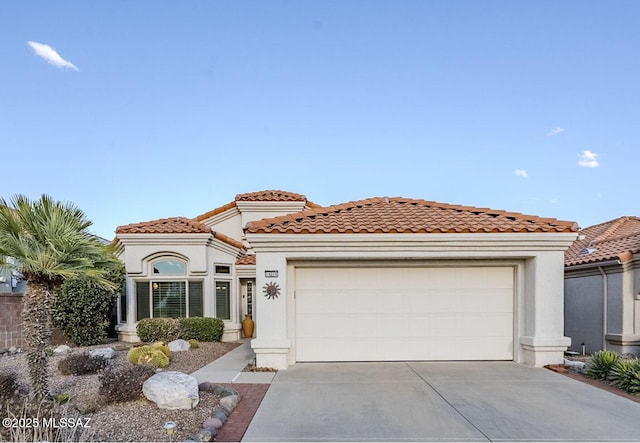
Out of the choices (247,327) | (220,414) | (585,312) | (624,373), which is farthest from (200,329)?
(585,312)

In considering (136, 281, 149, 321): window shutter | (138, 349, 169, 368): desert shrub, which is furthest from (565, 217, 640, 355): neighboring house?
(136, 281, 149, 321): window shutter

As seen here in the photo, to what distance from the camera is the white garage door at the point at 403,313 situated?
33.0 feet

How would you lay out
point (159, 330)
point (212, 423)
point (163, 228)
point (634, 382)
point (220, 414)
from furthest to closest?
point (163, 228) < point (159, 330) < point (634, 382) < point (220, 414) < point (212, 423)

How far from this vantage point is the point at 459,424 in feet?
18.9

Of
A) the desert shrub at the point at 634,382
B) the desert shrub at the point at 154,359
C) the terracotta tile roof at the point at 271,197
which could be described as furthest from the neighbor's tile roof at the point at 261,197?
the desert shrub at the point at 634,382

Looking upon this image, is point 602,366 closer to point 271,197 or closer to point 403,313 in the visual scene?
point 403,313

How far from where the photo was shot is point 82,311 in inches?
527

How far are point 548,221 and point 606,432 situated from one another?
5550 millimetres

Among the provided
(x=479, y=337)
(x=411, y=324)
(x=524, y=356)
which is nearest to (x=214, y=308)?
(x=411, y=324)

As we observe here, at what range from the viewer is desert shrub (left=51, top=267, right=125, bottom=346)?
520 inches

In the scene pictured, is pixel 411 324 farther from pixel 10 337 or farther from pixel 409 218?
pixel 10 337

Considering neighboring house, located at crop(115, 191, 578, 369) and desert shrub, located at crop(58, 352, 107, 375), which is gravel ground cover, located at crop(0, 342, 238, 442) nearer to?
desert shrub, located at crop(58, 352, 107, 375)

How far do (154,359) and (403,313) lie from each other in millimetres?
5965

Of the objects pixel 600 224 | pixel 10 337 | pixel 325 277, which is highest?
pixel 600 224
